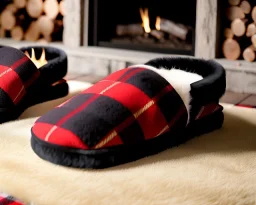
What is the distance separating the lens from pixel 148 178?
1294 mm

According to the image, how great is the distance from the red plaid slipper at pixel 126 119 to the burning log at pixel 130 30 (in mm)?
1080

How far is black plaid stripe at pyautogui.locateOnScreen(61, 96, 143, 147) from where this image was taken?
136cm

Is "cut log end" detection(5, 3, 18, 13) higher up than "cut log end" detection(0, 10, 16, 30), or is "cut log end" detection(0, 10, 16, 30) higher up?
"cut log end" detection(5, 3, 18, 13)

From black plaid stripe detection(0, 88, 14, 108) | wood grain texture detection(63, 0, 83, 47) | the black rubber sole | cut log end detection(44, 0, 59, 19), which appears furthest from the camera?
cut log end detection(44, 0, 59, 19)

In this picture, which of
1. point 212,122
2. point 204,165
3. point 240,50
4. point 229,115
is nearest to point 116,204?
point 204,165

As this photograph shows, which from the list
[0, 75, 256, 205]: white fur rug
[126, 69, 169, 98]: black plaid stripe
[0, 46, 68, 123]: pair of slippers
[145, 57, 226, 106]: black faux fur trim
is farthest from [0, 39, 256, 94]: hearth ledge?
[126, 69, 169, 98]: black plaid stripe

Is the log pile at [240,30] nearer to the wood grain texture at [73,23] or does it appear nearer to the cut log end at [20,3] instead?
the wood grain texture at [73,23]

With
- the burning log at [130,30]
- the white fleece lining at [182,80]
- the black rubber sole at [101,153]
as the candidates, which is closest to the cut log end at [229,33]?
the burning log at [130,30]

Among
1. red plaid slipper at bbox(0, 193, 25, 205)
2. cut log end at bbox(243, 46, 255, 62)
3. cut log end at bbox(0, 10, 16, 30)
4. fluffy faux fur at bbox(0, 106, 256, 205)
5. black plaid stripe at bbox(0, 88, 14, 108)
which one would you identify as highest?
cut log end at bbox(0, 10, 16, 30)

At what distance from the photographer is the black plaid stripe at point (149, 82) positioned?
1490mm

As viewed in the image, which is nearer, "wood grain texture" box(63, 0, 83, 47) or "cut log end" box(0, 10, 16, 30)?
"wood grain texture" box(63, 0, 83, 47)

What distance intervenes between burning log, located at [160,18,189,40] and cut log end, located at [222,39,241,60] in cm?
26

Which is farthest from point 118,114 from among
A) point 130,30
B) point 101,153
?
point 130,30

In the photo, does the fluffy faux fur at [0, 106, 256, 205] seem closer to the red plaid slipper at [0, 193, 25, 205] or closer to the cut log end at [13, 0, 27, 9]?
the red plaid slipper at [0, 193, 25, 205]
